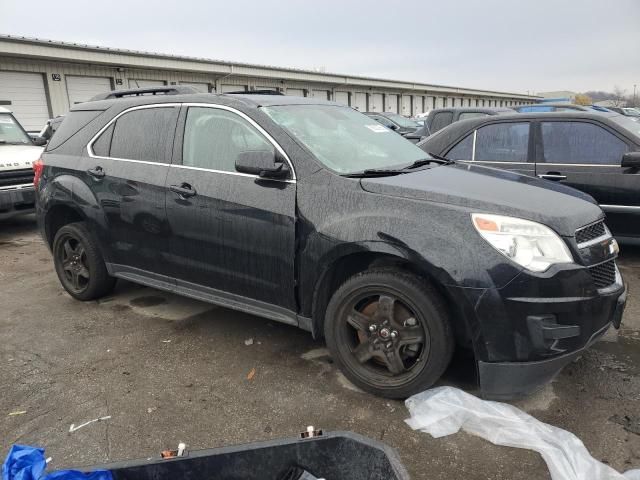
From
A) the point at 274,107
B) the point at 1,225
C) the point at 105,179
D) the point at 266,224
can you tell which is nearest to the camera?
the point at 266,224

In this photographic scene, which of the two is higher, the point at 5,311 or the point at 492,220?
the point at 492,220

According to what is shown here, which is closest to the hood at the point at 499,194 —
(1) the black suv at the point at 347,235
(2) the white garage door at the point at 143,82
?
(1) the black suv at the point at 347,235

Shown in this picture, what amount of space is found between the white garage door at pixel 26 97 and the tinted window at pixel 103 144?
17.0m

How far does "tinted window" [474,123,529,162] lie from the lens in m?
5.59

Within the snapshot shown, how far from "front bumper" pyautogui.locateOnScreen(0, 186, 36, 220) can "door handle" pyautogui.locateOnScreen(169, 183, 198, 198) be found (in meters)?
5.03

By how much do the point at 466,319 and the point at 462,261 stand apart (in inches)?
12.2

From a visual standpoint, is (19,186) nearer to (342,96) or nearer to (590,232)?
(590,232)

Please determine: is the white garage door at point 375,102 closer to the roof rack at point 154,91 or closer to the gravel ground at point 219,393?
the roof rack at point 154,91

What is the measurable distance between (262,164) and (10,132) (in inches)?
309

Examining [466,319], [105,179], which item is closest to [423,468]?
[466,319]

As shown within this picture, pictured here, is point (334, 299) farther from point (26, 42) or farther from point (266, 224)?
point (26, 42)

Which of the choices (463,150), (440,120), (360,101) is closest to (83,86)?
(440,120)

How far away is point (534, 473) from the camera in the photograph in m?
2.39

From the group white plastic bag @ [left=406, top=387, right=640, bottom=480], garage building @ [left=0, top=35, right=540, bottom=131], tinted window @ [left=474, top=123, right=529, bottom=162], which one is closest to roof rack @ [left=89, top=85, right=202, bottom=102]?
white plastic bag @ [left=406, top=387, right=640, bottom=480]
